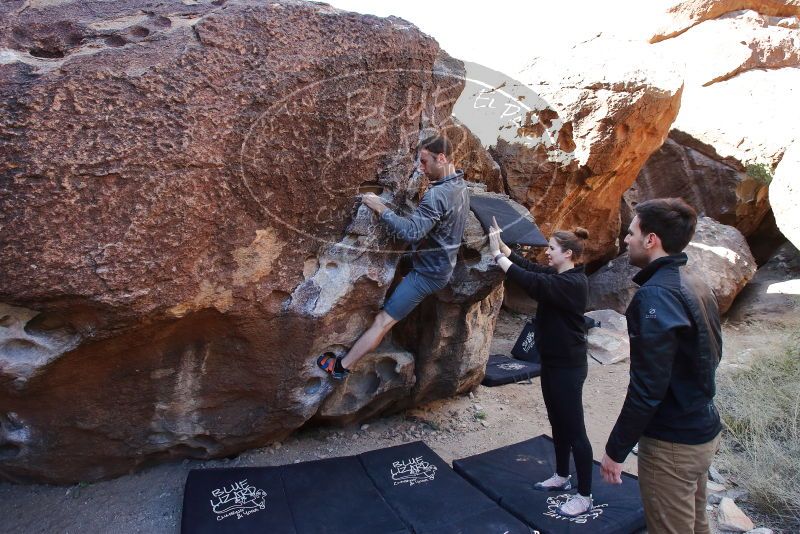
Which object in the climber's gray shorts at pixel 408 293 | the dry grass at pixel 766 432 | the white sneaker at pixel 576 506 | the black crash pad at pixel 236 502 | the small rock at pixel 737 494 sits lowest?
the black crash pad at pixel 236 502

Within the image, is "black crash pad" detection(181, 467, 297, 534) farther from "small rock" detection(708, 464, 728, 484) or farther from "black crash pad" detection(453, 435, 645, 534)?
"small rock" detection(708, 464, 728, 484)

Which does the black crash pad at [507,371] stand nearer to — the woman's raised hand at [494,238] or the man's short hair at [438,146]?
the woman's raised hand at [494,238]

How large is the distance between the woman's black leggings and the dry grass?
1.12m

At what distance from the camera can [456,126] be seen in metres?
4.20

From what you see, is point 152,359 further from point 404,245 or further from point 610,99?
point 610,99

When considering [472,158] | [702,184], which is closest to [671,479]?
[472,158]

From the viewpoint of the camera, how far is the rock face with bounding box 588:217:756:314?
6.57 m

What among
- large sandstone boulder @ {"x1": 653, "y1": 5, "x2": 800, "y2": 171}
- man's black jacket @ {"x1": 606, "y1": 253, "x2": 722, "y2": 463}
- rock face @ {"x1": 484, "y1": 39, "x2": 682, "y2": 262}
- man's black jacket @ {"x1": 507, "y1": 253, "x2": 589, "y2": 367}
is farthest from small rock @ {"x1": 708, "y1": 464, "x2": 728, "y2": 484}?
large sandstone boulder @ {"x1": 653, "y1": 5, "x2": 800, "y2": 171}

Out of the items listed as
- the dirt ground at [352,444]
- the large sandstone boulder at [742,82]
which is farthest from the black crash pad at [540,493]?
the large sandstone boulder at [742,82]

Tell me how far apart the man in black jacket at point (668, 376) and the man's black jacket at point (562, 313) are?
623 mm

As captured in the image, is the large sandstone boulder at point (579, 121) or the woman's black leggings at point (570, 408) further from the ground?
the large sandstone boulder at point (579, 121)

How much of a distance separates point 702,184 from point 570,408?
6495mm

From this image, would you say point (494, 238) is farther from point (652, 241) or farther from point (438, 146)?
point (652, 241)

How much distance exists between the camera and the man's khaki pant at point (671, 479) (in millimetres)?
1962
